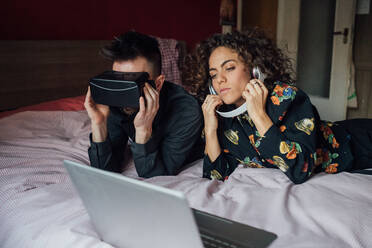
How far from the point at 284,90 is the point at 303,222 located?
43 centimetres

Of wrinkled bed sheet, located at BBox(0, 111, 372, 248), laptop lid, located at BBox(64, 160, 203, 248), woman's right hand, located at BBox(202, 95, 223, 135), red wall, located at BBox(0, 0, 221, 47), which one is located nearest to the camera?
laptop lid, located at BBox(64, 160, 203, 248)

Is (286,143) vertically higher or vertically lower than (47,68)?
lower

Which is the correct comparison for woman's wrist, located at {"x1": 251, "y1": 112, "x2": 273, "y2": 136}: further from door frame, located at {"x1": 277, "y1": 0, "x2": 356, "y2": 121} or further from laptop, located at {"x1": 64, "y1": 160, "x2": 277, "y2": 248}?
door frame, located at {"x1": 277, "y1": 0, "x2": 356, "y2": 121}

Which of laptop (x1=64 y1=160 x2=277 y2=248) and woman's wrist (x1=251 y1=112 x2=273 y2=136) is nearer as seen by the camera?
laptop (x1=64 y1=160 x2=277 y2=248)

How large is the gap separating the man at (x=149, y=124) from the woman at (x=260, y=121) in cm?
9

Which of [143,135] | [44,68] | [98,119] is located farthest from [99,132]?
[44,68]

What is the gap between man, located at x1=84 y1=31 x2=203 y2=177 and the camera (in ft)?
3.65

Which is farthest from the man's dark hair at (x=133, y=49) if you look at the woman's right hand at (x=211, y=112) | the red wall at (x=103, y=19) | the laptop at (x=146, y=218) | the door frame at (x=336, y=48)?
the door frame at (x=336, y=48)

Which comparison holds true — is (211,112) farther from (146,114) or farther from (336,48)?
(336,48)

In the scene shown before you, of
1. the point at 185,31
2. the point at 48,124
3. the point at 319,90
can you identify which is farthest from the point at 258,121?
the point at 319,90

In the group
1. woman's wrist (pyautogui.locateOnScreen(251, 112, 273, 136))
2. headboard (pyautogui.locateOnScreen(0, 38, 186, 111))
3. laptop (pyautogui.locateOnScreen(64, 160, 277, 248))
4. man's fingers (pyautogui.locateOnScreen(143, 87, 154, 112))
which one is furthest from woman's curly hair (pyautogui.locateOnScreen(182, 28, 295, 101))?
headboard (pyautogui.locateOnScreen(0, 38, 186, 111))

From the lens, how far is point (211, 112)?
42.4 inches

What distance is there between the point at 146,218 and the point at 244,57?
751mm

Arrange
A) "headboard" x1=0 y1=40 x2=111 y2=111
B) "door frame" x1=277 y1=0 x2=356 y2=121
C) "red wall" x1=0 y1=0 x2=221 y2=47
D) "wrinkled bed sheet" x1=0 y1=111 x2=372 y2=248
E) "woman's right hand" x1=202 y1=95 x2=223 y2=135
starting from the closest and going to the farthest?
"wrinkled bed sheet" x1=0 y1=111 x2=372 y2=248
"woman's right hand" x1=202 y1=95 x2=223 y2=135
"headboard" x1=0 y1=40 x2=111 y2=111
"red wall" x1=0 y1=0 x2=221 y2=47
"door frame" x1=277 y1=0 x2=356 y2=121
